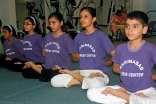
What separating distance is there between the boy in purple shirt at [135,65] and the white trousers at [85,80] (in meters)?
0.39

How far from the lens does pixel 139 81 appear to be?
1837 mm

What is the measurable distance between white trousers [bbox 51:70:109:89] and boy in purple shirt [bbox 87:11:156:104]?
39 centimetres

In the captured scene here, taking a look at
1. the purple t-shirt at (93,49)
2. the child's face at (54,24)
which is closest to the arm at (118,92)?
the purple t-shirt at (93,49)

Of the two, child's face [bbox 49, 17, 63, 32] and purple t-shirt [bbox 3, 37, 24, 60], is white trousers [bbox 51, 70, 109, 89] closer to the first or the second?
child's face [bbox 49, 17, 63, 32]

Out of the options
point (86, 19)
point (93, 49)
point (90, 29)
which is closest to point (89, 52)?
point (93, 49)

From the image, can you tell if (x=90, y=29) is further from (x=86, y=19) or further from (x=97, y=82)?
(x=97, y=82)

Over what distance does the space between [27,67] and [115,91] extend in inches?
65.5

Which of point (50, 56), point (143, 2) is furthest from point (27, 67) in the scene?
point (143, 2)

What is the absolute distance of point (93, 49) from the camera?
2475mm

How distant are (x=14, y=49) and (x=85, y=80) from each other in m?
1.74

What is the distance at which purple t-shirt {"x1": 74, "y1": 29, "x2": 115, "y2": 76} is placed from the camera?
8.09 feet

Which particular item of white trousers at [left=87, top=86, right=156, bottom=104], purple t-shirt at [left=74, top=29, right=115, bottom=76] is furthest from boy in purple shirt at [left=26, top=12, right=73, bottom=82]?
white trousers at [left=87, top=86, right=156, bottom=104]

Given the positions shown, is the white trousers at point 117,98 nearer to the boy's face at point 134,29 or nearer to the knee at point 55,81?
the boy's face at point 134,29

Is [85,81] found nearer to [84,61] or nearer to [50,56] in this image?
[84,61]
